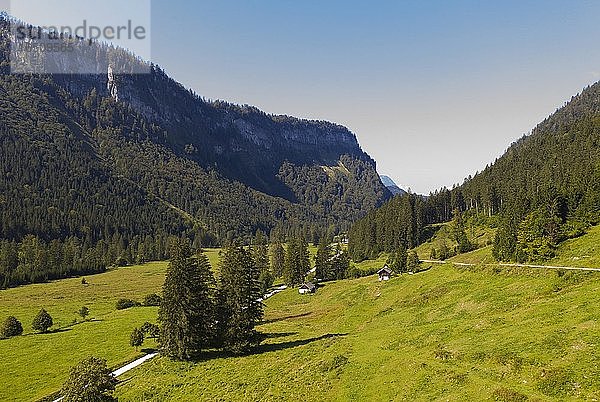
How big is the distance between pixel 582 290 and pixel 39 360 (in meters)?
84.3

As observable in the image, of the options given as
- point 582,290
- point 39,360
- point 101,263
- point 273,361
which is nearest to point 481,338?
point 582,290

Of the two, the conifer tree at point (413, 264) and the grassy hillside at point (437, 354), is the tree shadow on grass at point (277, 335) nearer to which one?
the grassy hillside at point (437, 354)

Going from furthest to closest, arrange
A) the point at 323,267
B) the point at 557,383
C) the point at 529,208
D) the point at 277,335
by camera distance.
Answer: the point at 323,267
the point at 529,208
the point at 277,335
the point at 557,383

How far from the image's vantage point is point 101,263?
194750mm

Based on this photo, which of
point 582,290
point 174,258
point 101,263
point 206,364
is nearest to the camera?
point 582,290

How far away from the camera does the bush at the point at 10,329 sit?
278ft

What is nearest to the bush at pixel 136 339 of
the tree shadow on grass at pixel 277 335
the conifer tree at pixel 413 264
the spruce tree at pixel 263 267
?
the tree shadow on grass at pixel 277 335

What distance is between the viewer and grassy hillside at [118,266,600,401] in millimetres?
32062

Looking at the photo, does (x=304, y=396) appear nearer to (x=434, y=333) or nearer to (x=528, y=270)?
(x=434, y=333)

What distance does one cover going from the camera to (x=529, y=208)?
301ft

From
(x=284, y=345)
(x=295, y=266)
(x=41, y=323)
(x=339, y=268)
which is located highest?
(x=295, y=266)

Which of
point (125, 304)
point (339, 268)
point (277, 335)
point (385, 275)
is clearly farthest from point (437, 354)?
point (339, 268)

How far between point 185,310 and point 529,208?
257 ft

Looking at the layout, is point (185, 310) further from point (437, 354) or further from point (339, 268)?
point (339, 268)
